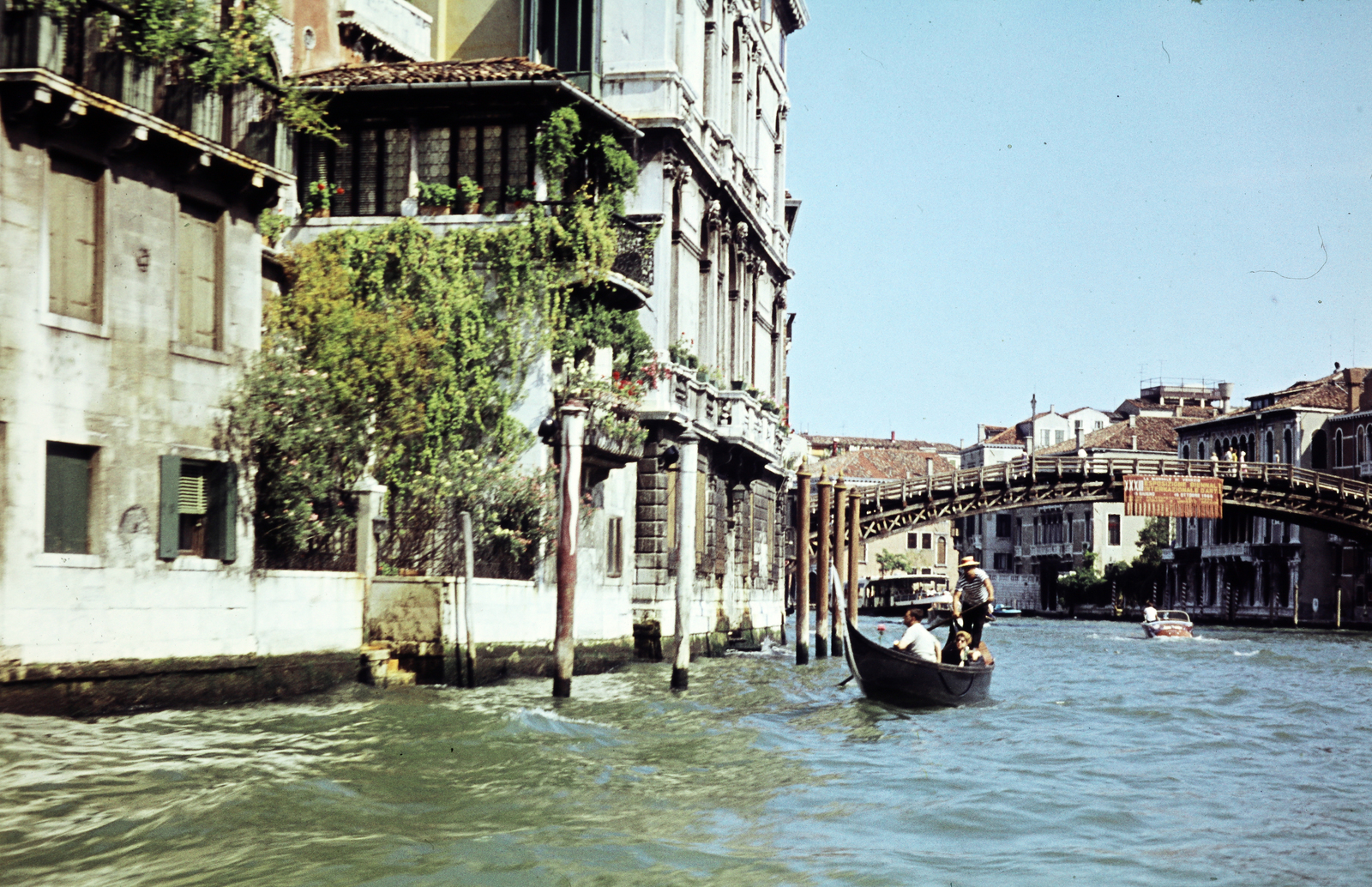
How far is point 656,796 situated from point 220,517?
4322 millimetres

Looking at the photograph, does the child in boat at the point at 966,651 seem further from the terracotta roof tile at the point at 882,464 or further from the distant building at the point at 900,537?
the distant building at the point at 900,537

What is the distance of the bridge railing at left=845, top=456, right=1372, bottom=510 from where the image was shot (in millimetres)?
40938

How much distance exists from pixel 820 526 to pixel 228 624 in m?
13.1

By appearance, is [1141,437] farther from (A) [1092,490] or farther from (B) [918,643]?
(B) [918,643]

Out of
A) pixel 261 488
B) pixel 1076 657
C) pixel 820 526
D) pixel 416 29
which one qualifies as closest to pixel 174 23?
pixel 261 488

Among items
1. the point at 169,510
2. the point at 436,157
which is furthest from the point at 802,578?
the point at 169,510

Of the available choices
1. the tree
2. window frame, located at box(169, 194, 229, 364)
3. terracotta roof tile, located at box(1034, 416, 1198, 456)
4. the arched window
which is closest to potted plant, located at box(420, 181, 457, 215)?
window frame, located at box(169, 194, 229, 364)

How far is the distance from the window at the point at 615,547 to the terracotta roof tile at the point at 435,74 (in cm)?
515

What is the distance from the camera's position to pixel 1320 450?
5169 centimetres

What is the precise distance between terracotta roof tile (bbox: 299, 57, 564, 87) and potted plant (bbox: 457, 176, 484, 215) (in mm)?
1138

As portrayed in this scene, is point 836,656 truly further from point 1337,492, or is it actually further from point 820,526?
point 1337,492

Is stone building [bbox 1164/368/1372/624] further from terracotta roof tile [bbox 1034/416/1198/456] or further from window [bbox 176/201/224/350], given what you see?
window [bbox 176/201/224/350]

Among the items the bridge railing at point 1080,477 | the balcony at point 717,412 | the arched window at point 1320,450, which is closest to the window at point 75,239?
the balcony at point 717,412

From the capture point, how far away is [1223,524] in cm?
5725
